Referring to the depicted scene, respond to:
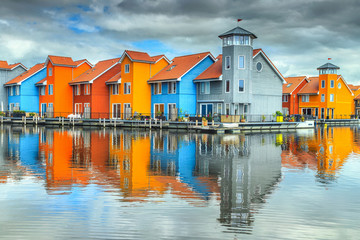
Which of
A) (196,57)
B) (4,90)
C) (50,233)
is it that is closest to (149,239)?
(50,233)

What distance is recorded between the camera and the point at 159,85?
60.5 m

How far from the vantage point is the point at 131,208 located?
A: 36.3 ft

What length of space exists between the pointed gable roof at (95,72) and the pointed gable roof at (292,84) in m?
37.3

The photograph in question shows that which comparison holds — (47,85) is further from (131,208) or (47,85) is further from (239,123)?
(131,208)

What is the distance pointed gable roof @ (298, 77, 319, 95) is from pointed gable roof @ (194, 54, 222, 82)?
108ft

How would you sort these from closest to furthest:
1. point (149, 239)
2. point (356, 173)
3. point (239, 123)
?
point (149, 239), point (356, 173), point (239, 123)

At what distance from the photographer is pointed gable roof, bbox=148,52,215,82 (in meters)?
57.4

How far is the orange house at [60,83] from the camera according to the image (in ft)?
233

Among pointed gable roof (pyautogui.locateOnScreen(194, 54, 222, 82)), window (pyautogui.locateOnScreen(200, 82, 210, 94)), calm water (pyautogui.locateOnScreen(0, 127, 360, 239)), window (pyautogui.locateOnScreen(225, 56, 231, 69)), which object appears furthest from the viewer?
window (pyautogui.locateOnScreen(200, 82, 210, 94))

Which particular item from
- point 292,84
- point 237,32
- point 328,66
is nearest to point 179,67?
point 237,32

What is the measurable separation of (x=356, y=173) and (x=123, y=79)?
1907 inches

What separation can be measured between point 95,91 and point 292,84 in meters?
44.9

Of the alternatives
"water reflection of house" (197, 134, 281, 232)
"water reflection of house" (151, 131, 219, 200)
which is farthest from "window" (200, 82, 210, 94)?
"water reflection of house" (151, 131, 219, 200)

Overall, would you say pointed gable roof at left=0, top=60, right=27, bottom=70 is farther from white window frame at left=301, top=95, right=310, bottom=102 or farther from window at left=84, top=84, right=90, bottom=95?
white window frame at left=301, top=95, right=310, bottom=102
